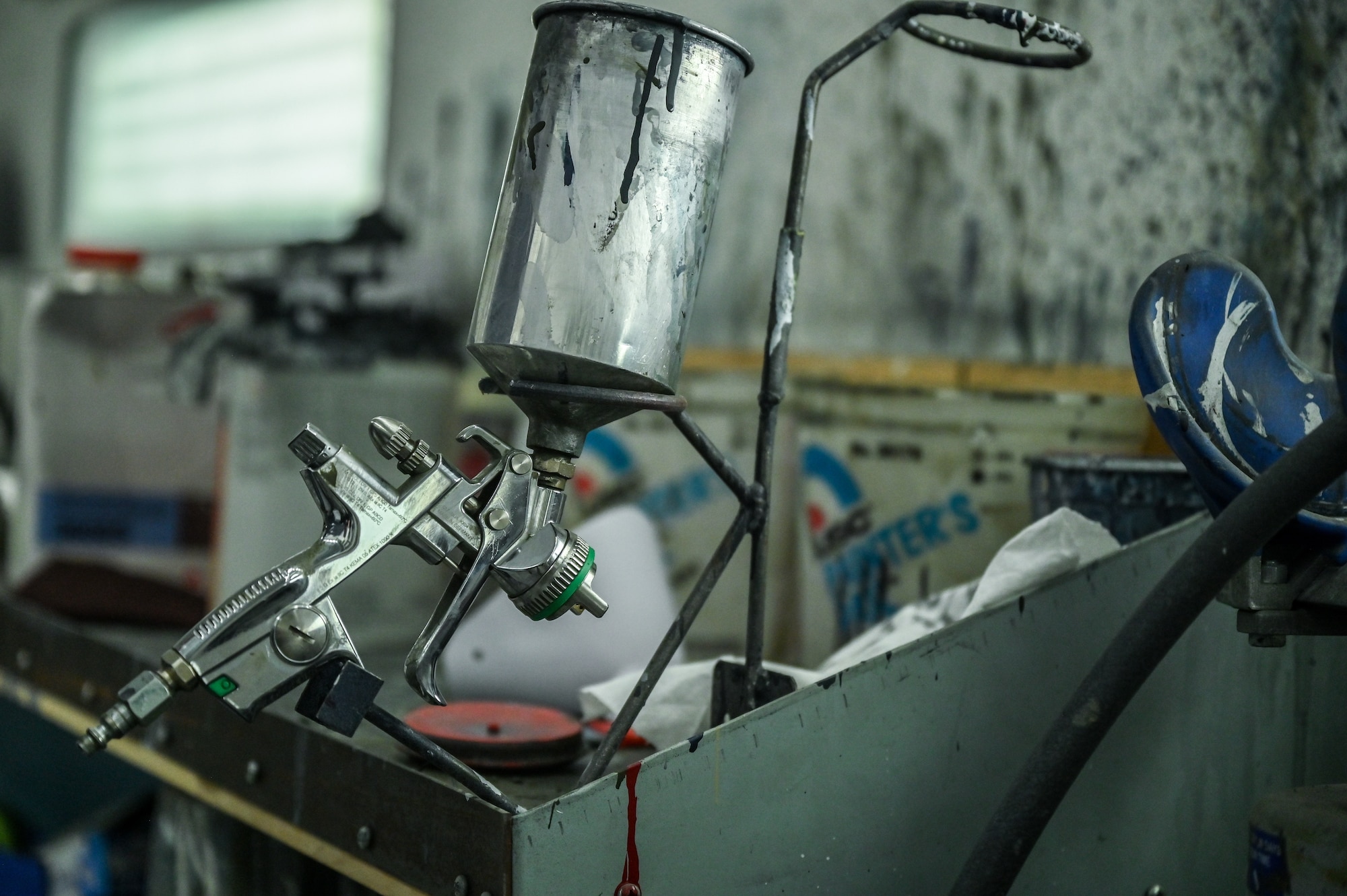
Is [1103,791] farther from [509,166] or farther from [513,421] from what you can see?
[513,421]

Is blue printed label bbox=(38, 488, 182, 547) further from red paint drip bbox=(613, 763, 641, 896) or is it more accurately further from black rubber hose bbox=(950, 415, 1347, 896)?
black rubber hose bbox=(950, 415, 1347, 896)

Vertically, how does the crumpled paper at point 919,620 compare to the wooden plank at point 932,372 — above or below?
below

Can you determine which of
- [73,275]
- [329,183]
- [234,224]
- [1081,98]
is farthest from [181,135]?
[1081,98]

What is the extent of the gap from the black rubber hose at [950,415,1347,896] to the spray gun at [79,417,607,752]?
1.10 feet

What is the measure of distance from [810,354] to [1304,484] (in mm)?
1246

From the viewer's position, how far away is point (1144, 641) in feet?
2.56

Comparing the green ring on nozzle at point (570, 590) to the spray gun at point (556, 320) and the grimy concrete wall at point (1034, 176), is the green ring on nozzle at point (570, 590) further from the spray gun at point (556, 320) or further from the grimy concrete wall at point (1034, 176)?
the grimy concrete wall at point (1034, 176)

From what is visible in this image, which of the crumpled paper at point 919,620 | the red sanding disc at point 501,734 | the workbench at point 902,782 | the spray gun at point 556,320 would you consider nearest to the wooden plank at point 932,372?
the crumpled paper at point 919,620

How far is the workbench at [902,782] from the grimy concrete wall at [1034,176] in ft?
1.74

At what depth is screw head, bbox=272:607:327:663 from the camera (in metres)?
0.81

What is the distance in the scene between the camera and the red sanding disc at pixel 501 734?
1.14 metres

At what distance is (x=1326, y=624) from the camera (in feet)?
2.96

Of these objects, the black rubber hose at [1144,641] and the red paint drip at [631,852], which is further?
the red paint drip at [631,852]

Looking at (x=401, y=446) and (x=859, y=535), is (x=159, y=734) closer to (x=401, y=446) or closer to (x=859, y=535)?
(x=401, y=446)
